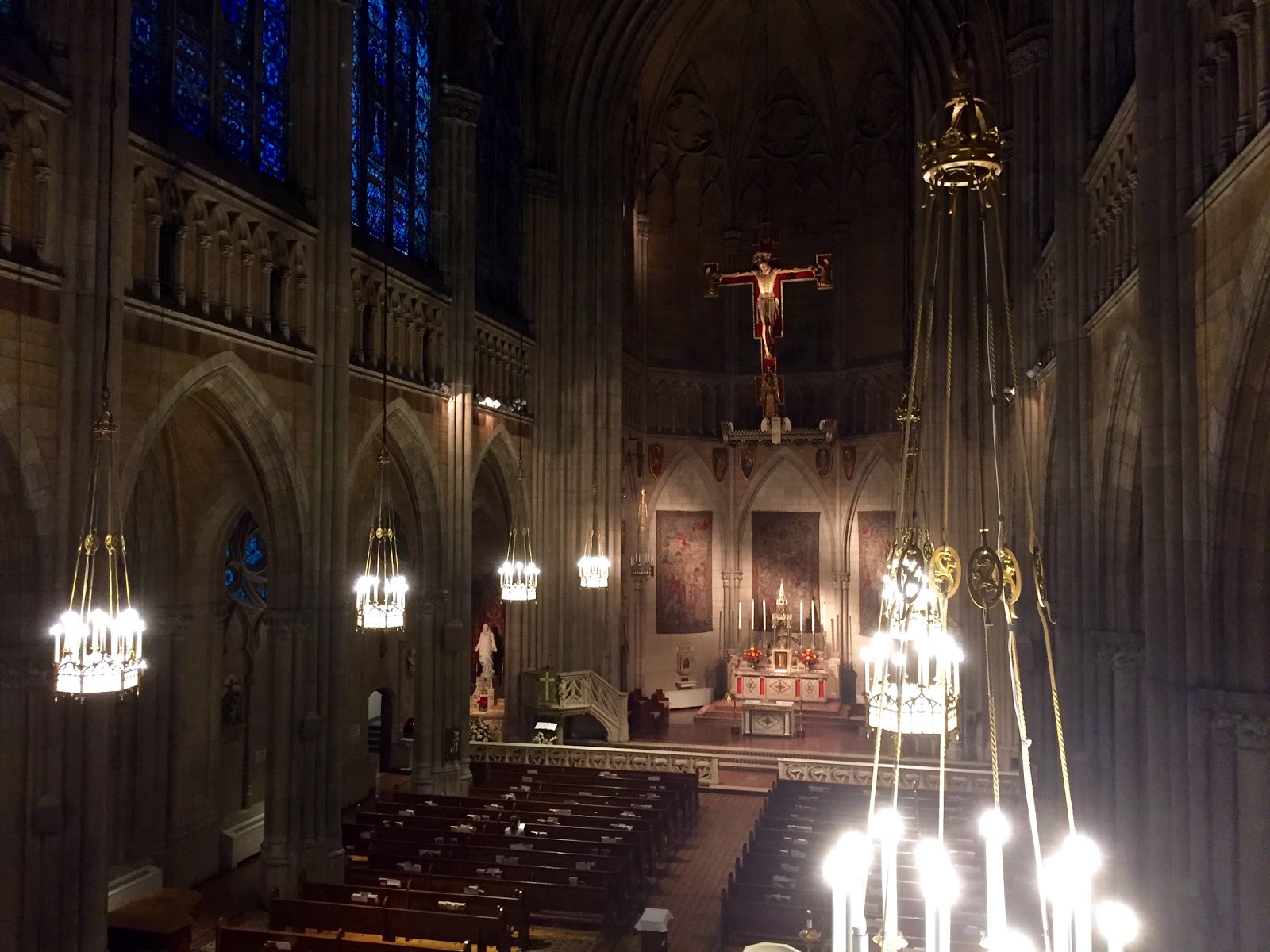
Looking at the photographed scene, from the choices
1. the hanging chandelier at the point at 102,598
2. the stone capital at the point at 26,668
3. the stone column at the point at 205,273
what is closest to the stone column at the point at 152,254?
the stone column at the point at 205,273

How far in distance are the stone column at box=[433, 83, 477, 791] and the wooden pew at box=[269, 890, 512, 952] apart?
7168mm

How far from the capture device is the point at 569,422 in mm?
24609

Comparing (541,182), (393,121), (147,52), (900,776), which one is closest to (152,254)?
(147,52)

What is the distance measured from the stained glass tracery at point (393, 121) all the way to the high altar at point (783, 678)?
14.0 meters

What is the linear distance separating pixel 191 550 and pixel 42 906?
7945mm

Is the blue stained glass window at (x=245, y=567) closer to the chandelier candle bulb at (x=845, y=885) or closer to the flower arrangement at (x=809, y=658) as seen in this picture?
the flower arrangement at (x=809, y=658)

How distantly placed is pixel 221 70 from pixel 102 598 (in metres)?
7.49

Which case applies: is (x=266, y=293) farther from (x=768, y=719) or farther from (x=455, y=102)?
(x=768, y=719)

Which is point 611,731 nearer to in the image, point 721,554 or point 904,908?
point 721,554

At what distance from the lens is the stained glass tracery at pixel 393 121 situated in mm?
17609

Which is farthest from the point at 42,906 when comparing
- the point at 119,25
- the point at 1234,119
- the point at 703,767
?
the point at 703,767

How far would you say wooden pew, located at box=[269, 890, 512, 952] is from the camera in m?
11.4

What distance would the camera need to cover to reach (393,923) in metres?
11.5

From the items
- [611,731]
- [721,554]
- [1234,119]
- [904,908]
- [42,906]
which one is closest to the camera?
[1234,119]
